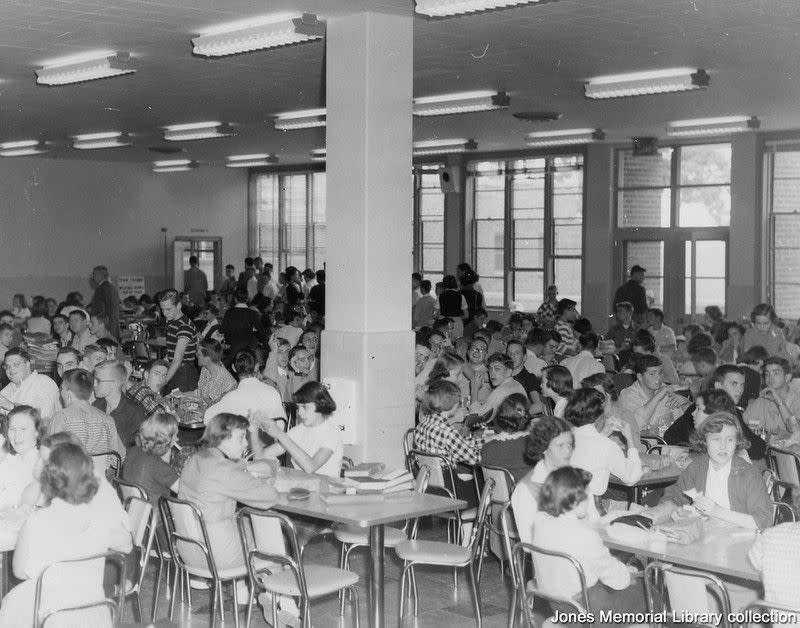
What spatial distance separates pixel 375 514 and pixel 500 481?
962 mm

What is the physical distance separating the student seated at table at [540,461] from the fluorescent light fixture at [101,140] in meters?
11.7

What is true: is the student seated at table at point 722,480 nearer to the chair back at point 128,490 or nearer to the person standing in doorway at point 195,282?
the chair back at point 128,490

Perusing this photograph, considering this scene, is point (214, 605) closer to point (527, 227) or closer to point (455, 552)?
point (455, 552)

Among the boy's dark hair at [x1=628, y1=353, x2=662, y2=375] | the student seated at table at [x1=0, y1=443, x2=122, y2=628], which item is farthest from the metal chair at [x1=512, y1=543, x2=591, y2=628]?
the boy's dark hair at [x1=628, y1=353, x2=662, y2=375]

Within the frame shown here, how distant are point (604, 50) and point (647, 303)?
26.8ft

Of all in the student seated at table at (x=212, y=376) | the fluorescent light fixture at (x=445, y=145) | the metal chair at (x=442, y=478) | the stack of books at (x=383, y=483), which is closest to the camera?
the stack of books at (x=383, y=483)

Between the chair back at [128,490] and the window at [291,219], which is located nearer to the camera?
the chair back at [128,490]

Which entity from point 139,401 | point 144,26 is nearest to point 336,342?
point 139,401

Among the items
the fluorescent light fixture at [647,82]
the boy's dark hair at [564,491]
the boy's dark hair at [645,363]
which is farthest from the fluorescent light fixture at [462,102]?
the boy's dark hair at [564,491]

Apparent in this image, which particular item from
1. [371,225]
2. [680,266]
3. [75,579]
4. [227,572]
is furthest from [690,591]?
[680,266]

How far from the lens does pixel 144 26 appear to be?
8.52m

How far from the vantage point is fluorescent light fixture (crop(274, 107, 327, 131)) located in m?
13.6

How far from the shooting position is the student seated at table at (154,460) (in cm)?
606

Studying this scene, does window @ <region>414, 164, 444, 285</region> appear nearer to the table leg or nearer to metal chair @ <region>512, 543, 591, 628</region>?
the table leg
